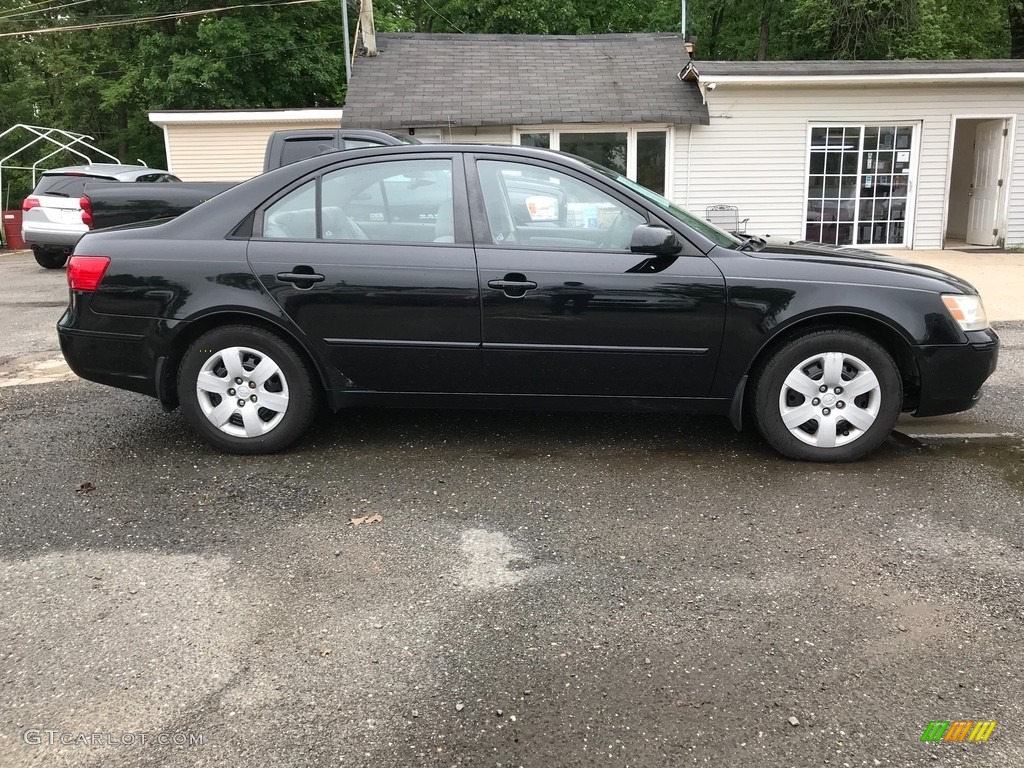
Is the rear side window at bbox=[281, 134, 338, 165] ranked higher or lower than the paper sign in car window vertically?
higher

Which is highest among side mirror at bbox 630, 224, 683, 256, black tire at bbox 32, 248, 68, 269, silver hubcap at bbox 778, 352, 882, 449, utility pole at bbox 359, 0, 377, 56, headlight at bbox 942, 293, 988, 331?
utility pole at bbox 359, 0, 377, 56

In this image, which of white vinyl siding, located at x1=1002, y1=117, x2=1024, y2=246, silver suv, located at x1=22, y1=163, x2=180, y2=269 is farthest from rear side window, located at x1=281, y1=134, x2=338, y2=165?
white vinyl siding, located at x1=1002, y1=117, x2=1024, y2=246

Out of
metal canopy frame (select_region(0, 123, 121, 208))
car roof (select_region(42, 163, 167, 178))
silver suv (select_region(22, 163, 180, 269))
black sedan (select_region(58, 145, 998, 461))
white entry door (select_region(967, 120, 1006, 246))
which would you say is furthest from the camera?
metal canopy frame (select_region(0, 123, 121, 208))

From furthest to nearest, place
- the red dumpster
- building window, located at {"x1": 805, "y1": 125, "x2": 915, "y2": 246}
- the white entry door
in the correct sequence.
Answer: the red dumpster → the white entry door → building window, located at {"x1": 805, "y1": 125, "x2": 915, "y2": 246}

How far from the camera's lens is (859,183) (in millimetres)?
14516

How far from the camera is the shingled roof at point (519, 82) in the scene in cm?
1410

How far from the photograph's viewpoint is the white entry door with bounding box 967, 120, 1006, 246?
1446 cm

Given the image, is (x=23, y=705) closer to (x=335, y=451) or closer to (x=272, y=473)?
(x=272, y=473)

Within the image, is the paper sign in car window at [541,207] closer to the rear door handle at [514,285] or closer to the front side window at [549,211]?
the front side window at [549,211]

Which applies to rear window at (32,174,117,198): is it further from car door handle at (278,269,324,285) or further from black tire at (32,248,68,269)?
car door handle at (278,269,324,285)

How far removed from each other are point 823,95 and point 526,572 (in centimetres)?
1320

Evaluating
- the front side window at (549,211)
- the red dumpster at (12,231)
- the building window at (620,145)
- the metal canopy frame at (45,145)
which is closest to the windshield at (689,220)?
the front side window at (549,211)

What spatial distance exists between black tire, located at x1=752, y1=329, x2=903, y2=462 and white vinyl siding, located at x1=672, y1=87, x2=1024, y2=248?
10778mm

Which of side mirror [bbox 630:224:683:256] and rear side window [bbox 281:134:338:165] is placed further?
rear side window [bbox 281:134:338:165]
